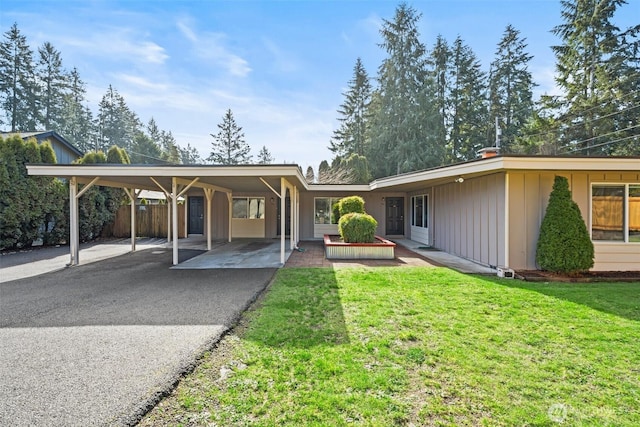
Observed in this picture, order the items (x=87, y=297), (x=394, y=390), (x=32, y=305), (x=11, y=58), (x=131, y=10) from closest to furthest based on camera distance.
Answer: (x=394, y=390)
(x=32, y=305)
(x=87, y=297)
(x=131, y=10)
(x=11, y=58)

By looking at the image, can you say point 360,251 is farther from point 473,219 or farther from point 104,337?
point 104,337

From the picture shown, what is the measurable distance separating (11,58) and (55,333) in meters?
36.5

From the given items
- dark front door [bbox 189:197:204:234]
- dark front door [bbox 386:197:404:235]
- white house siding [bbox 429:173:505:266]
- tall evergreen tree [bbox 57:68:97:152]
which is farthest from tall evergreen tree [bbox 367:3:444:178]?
tall evergreen tree [bbox 57:68:97:152]

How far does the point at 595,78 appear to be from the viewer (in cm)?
1814

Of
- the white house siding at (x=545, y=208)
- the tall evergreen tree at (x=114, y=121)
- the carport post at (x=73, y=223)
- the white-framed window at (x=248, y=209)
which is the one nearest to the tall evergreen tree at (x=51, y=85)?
the tall evergreen tree at (x=114, y=121)

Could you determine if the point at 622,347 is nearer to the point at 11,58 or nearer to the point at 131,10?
the point at 131,10

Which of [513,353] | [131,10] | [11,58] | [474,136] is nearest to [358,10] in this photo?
[131,10]

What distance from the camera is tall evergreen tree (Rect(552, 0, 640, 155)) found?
16.8 meters

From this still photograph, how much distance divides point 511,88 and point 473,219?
22501mm

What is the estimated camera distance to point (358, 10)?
9969 millimetres

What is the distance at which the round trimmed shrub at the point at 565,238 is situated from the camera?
20.1ft

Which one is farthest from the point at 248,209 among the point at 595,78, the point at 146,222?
the point at 595,78

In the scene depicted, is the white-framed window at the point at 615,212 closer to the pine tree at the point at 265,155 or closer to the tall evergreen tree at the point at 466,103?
the tall evergreen tree at the point at 466,103

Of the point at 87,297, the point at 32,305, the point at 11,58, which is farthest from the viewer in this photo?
the point at 11,58
